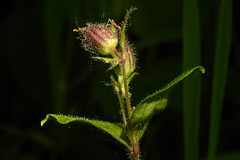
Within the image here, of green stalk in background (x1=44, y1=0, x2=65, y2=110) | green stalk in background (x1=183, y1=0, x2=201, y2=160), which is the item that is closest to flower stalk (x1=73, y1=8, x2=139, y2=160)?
green stalk in background (x1=183, y1=0, x2=201, y2=160)

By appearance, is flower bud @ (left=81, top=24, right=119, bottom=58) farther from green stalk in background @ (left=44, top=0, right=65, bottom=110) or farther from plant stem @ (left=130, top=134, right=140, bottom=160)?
green stalk in background @ (left=44, top=0, right=65, bottom=110)

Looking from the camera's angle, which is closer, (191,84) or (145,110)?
(145,110)

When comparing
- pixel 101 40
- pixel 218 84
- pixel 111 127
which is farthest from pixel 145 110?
pixel 218 84

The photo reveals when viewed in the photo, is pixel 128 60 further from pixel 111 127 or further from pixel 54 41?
pixel 54 41

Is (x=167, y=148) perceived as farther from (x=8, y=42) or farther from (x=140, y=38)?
(x=8, y=42)

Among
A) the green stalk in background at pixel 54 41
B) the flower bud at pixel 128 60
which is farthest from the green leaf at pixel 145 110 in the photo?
the green stalk in background at pixel 54 41

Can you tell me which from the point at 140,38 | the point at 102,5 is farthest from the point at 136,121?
the point at 140,38
